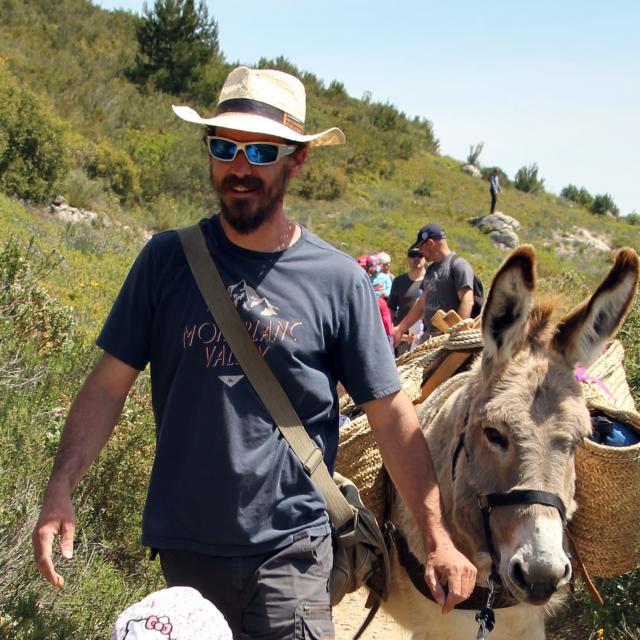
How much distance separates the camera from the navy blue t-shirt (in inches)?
101

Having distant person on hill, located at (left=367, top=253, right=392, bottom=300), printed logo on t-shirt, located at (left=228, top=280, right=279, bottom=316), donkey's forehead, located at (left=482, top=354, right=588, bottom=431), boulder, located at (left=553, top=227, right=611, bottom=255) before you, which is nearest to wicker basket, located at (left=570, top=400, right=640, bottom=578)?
donkey's forehead, located at (left=482, top=354, right=588, bottom=431)

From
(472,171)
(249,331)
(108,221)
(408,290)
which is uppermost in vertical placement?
(472,171)

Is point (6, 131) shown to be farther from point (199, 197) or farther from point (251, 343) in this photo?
point (251, 343)

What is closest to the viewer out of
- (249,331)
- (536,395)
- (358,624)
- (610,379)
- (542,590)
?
(542,590)

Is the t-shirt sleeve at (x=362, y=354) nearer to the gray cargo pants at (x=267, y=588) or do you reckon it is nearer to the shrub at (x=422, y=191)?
the gray cargo pants at (x=267, y=588)

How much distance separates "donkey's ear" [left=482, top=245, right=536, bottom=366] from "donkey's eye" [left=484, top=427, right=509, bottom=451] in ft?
0.86

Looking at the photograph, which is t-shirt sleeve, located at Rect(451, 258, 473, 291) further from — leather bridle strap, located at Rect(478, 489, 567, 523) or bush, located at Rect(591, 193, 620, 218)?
bush, located at Rect(591, 193, 620, 218)

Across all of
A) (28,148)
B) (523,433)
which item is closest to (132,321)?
(523,433)

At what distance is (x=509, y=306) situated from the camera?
283cm

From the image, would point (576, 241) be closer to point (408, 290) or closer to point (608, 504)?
point (408, 290)

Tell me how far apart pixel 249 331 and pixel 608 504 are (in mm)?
1667

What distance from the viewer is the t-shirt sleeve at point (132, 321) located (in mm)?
2773

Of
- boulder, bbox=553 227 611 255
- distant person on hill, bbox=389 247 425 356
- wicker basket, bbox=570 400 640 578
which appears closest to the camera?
wicker basket, bbox=570 400 640 578

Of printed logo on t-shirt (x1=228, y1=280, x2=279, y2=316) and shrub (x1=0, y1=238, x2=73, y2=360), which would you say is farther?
shrub (x1=0, y1=238, x2=73, y2=360)
